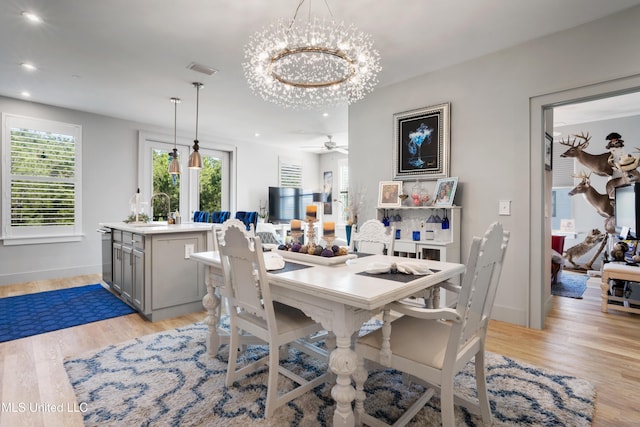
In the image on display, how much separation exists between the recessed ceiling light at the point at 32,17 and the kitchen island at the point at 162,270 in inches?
73.0

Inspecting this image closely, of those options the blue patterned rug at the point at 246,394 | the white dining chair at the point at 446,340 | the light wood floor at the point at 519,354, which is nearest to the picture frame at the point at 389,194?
the light wood floor at the point at 519,354

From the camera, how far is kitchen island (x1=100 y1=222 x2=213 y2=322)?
3.07 metres

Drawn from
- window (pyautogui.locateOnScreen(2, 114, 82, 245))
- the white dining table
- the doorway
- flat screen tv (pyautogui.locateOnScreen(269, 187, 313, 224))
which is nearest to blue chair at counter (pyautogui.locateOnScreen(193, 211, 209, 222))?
window (pyautogui.locateOnScreen(2, 114, 82, 245))

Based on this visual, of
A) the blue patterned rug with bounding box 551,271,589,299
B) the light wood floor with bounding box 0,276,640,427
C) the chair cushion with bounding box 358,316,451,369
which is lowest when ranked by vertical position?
the light wood floor with bounding box 0,276,640,427

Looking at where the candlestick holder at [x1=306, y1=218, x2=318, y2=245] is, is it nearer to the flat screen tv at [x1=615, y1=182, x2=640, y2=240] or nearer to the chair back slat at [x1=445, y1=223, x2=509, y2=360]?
the chair back slat at [x1=445, y1=223, x2=509, y2=360]

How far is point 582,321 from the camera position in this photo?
10.3 ft

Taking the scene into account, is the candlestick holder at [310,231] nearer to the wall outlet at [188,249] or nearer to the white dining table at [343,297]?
the white dining table at [343,297]

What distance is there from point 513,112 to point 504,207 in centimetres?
90

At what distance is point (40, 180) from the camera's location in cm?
464

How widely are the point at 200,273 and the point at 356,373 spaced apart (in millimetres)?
2352

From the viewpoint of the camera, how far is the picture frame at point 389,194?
371 cm

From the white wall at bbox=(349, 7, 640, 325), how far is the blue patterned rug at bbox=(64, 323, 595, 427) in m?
1.13

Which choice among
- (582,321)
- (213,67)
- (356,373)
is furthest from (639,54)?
(213,67)

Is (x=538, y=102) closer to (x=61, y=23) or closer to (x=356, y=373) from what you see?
(x=356, y=373)
